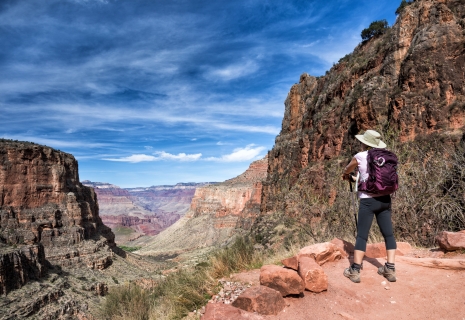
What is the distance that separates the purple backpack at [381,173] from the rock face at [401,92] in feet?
21.0

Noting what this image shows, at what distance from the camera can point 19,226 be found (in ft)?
165

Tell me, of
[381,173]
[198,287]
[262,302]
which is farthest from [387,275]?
[198,287]

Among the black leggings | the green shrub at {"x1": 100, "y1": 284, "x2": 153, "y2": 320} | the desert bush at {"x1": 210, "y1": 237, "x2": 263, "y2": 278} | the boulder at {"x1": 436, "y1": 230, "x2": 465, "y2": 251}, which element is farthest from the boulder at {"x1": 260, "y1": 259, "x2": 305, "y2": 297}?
the green shrub at {"x1": 100, "y1": 284, "x2": 153, "y2": 320}

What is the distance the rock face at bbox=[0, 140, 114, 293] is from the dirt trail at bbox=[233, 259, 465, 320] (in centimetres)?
4526

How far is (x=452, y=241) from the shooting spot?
18.8 ft

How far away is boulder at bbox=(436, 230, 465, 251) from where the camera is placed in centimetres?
566

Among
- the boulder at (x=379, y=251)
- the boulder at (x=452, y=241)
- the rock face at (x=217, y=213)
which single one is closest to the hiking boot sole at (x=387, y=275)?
the boulder at (x=379, y=251)

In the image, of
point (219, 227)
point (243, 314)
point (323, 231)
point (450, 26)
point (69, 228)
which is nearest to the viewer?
point (243, 314)

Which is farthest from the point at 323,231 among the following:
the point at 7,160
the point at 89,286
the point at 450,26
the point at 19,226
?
the point at 7,160

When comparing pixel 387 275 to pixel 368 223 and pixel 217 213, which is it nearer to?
pixel 368 223

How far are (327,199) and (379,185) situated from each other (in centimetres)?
754

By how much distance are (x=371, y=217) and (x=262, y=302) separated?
250 cm

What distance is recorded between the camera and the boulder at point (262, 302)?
4131 mm

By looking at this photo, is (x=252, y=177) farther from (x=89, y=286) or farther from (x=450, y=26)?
(x=450, y=26)
